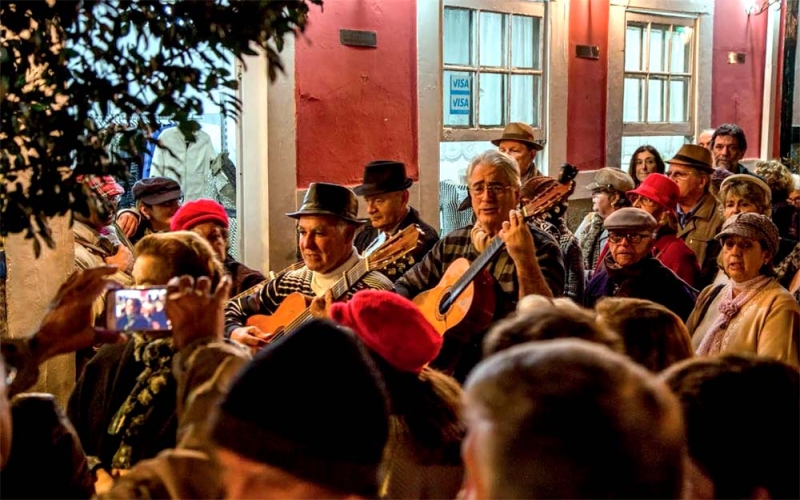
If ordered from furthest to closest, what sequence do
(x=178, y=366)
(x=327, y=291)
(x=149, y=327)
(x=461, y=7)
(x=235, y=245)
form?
(x=461, y=7) < (x=235, y=245) < (x=327, y=291) < (x=149, y=327) < (x=178, y=366)

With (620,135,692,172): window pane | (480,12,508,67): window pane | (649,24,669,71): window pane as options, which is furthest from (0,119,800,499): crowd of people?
(649,24,669,71): window pane

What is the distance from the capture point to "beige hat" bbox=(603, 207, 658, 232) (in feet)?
18.7

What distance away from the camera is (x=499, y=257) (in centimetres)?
509

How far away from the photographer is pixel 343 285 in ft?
16.5

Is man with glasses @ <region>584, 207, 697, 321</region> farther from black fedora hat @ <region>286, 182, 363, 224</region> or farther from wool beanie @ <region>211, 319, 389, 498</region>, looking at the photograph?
wool beanie @ <region>211, 319, 389, 498</region>

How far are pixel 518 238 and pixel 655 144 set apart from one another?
781 centimetres

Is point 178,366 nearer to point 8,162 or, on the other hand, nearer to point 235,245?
point 8,162

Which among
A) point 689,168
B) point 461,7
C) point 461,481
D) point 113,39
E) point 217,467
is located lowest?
point 461,481

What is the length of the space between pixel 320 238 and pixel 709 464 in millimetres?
3220

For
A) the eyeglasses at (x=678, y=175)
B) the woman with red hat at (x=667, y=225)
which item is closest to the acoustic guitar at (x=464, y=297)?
the woman with red hat at (x=667, y=225)

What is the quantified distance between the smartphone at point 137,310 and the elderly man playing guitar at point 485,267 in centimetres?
196

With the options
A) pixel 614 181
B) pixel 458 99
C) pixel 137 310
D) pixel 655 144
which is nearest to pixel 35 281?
pixel 137 310

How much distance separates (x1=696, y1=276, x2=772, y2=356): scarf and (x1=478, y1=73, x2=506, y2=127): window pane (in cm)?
529

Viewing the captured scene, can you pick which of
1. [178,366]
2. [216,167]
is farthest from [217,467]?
[216,167]
